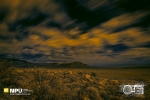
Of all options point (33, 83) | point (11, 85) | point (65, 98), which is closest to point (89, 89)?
point (65, 98)

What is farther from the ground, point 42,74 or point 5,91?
point 42,74

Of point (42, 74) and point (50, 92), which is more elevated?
point (42, 74)

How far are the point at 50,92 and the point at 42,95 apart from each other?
1.49 feet

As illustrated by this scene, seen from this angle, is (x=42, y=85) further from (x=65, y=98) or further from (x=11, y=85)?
(x=11, y=85)

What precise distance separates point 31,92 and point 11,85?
2320 mm

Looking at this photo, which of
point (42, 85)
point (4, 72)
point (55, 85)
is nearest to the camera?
point (42, 85)

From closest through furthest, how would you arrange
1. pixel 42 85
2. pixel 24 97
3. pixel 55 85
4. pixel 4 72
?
pixel 24 97 → pixel 42 85 → pixel 55 85 → pixel 4 72

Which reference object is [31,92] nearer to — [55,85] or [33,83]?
[33,83]

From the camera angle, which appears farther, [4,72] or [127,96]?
[4,72]

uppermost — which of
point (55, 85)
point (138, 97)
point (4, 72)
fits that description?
point (4, 72)

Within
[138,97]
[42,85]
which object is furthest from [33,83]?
[138,97]

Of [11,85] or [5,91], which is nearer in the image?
[5,91]

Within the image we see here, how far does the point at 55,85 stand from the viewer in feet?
33.1

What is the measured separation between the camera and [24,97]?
8586 mm
